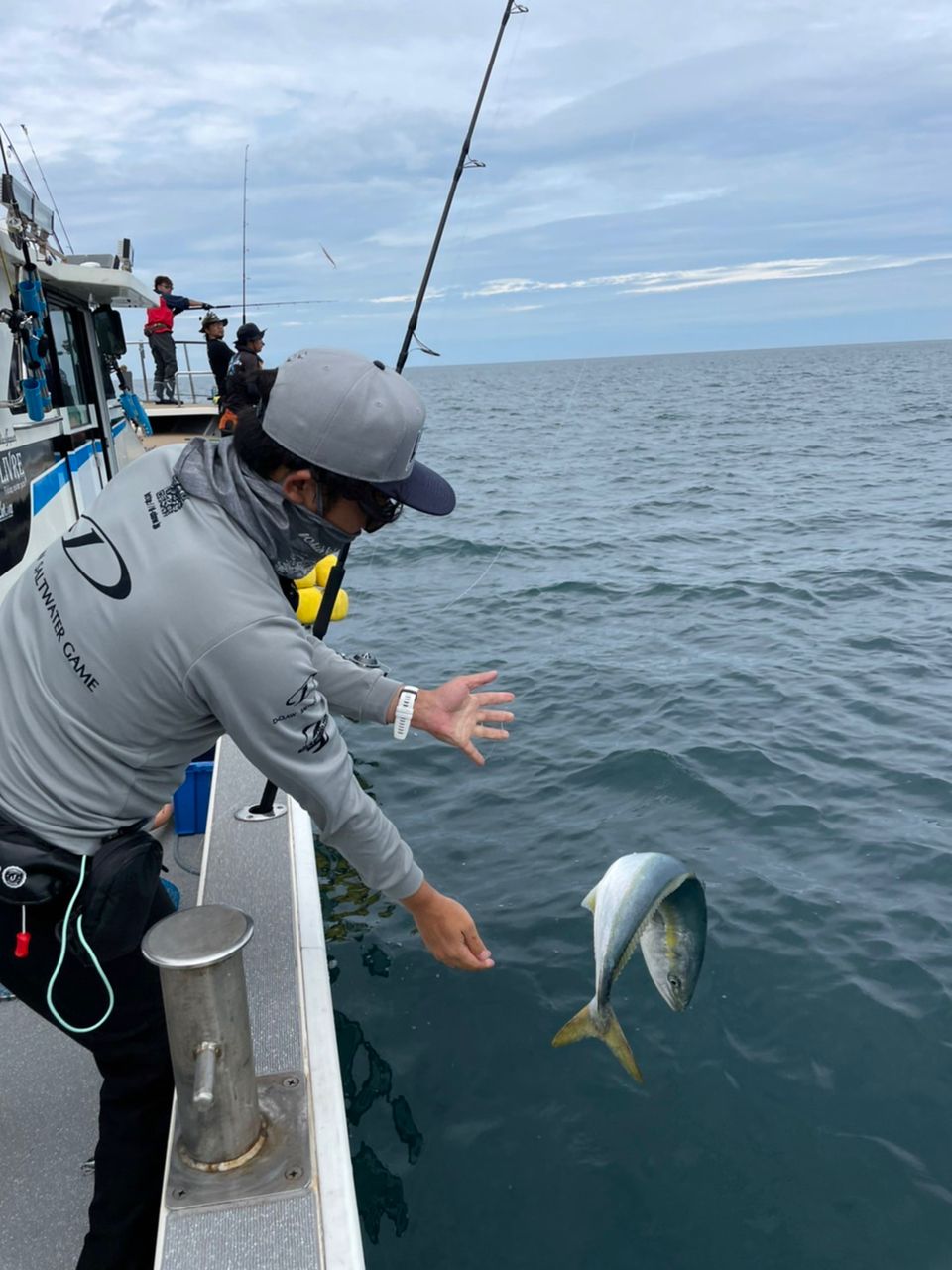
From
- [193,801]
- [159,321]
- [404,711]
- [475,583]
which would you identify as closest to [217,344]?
[159,321]

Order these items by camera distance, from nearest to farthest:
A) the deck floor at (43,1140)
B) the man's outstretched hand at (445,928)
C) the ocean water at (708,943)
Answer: the man's outstretched hand at (445,928)
the deck floor at (43,1140)
the ocean water at (708,943)

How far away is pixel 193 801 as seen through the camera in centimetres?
464

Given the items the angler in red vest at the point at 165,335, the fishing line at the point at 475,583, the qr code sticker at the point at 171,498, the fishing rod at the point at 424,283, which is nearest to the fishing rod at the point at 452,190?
the fishing rod at the point at 424,283

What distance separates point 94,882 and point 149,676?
0.50 m

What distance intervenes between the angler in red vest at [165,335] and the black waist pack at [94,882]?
12799 mm

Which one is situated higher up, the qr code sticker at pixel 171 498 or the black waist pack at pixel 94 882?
the qr code sticker at pixel 171 498

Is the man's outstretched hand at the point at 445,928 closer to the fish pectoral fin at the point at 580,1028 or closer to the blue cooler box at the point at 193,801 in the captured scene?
the fish pectoral fin at the point at 580,1028

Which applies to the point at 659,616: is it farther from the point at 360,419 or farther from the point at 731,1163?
the point at 360,419

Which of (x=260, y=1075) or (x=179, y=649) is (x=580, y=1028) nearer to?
(x=260, y=1075)

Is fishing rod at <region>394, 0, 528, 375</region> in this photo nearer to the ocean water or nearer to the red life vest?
the ocean water

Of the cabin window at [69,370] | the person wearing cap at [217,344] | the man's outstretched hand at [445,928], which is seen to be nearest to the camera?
the man's outstretched hand at [445,928]

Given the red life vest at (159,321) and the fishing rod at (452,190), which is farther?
the red life vest at (159,321)

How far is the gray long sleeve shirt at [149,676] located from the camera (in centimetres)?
192

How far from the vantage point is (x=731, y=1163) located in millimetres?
3705
